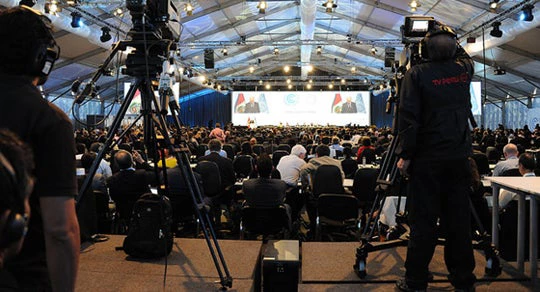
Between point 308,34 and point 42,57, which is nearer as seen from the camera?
point 42,57

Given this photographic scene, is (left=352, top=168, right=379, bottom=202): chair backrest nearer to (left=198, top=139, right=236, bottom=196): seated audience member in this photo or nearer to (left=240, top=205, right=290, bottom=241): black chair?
(left=240, top=205, right=290, bottom=241): black chair

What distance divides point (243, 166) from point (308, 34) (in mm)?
10858

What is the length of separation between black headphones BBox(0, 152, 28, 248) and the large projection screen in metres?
27.3

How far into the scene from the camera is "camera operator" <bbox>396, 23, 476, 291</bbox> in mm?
2492

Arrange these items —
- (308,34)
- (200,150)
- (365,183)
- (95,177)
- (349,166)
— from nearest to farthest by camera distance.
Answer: (95,177) → (365,183) → (349,166) → (200,150) → (308,34)

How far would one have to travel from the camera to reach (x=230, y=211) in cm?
625

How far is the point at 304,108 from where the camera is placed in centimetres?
2816

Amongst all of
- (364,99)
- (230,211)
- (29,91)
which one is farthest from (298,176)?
(364,99)

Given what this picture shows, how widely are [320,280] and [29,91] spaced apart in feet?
6.92

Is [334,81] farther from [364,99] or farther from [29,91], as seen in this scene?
[29,91]

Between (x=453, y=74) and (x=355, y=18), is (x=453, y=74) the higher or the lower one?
the lower one

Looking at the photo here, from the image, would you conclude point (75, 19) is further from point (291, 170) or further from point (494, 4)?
point (494, 4)

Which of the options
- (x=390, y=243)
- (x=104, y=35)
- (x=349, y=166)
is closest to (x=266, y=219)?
(x=390, y=243)

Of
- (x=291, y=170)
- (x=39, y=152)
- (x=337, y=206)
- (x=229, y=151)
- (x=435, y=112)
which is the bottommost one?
(x=337, y=206)
